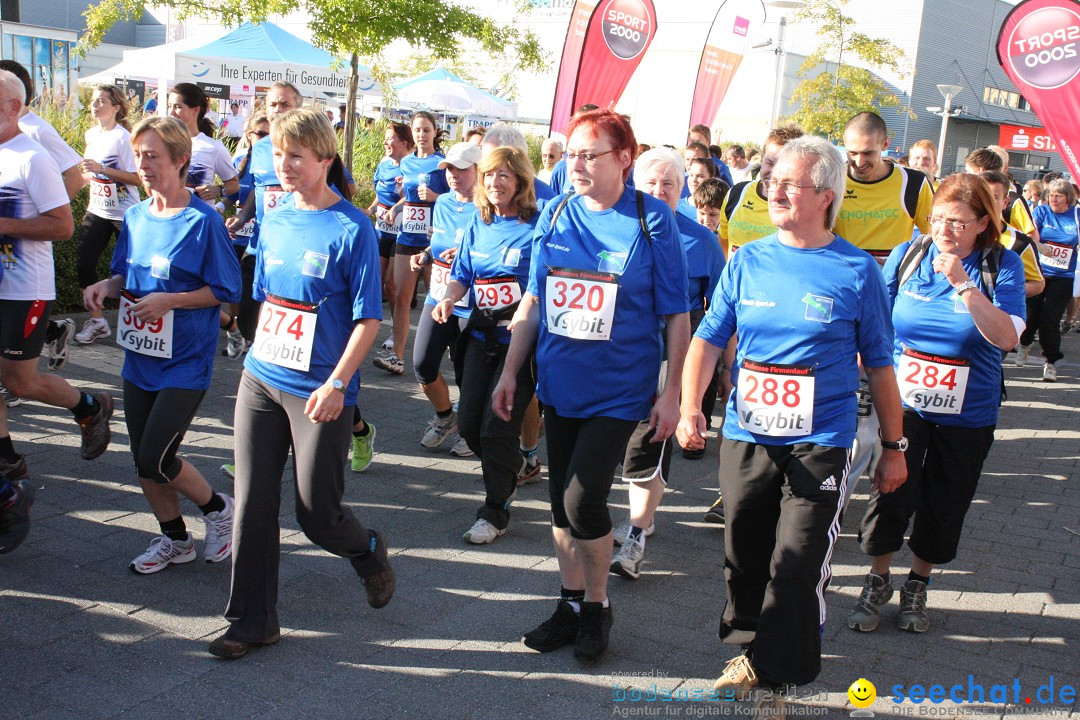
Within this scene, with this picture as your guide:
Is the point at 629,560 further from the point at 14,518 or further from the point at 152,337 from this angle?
the point at 14,518

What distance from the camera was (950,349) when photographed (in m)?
4.20

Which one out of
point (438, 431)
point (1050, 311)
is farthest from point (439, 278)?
point (1050, 311)

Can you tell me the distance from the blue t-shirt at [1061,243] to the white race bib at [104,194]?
901 cm

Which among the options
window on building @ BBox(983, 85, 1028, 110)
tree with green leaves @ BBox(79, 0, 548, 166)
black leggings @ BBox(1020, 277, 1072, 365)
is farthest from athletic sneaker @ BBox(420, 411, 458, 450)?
window on building @ BBox(983, 85, 1028, 110)

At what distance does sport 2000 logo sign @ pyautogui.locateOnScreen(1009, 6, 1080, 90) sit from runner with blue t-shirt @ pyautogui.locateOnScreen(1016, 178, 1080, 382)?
3.49 meters

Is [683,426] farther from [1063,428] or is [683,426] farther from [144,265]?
[1063,428]

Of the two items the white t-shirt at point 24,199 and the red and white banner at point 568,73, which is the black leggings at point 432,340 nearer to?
the white t-shirt at point 24,199

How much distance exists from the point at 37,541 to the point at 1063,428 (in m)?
7.81

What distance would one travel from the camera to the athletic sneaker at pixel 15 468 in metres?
5.11

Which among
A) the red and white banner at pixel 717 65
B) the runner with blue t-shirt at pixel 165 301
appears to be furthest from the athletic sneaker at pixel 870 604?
the red and white banner at pixel 717 65

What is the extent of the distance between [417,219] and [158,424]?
4.59 metres

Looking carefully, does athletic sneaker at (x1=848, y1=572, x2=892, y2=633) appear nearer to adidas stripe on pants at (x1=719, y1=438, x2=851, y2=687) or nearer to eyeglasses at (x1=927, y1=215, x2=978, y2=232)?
adidas stripe on pants at (x1=719, y1=438, x2=851, y2=687)

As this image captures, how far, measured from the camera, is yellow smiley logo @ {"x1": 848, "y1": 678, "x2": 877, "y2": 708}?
3576 millimetres

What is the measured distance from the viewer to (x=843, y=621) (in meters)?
4.38
